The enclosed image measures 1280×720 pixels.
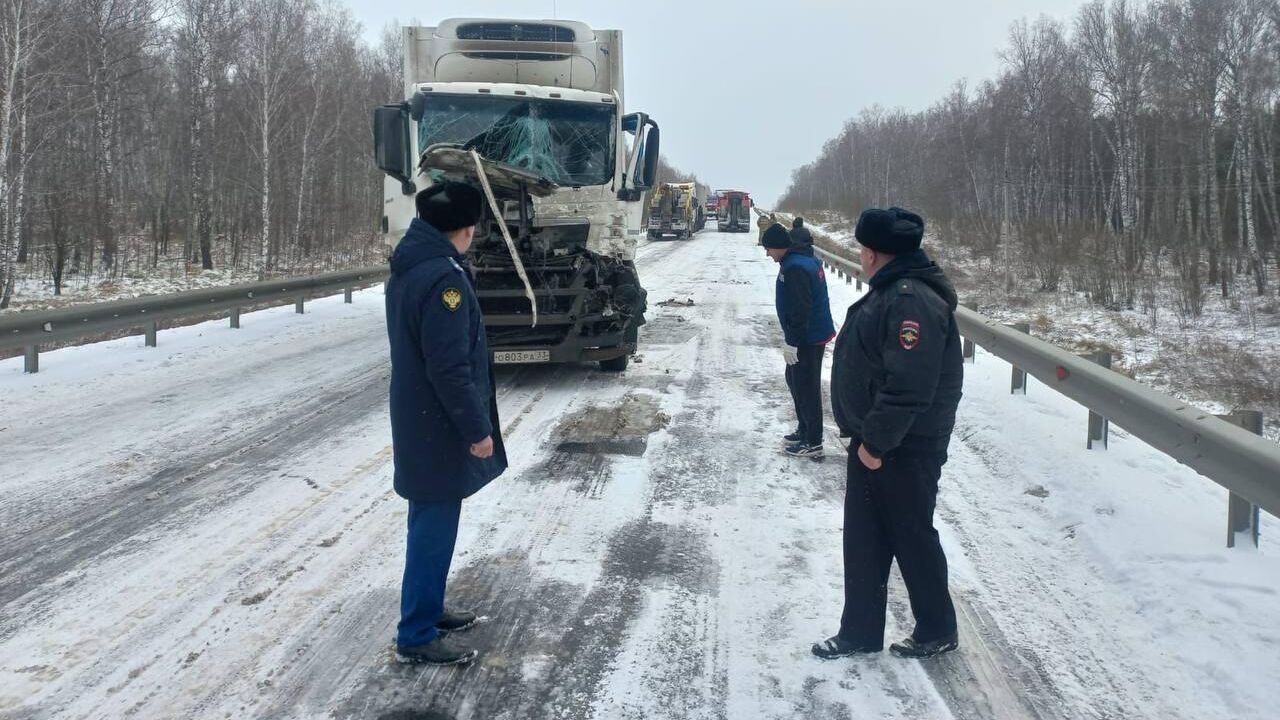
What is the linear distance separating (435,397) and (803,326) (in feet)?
13.0

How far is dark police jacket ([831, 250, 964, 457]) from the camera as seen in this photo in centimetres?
354

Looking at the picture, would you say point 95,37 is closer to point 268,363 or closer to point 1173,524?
point 268,363

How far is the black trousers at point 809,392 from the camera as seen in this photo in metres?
6.89

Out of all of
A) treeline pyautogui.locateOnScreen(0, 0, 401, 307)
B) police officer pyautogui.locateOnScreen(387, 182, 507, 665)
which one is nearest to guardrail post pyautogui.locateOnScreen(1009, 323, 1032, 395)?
police officer pyautogui.locateOnScreen(387, 182, 507, 665)

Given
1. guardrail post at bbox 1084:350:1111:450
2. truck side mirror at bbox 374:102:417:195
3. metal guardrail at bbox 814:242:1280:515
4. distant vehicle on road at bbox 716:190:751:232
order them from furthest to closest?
distant vehicle on road at bbox 716:190:751:232
truck side mirror at bbox 374:102:417:195
guardrail post at bbox 1084:350:1111:450
metal guardrail at bbox 814:242:1280:515

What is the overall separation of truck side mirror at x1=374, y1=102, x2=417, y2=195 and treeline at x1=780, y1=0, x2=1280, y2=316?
18.2 metres

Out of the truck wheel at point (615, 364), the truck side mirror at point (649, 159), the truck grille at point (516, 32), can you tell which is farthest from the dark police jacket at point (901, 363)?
the truck grille at point (516, 32)

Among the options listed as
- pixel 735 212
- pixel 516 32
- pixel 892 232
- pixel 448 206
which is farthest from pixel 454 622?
pixel 735 212

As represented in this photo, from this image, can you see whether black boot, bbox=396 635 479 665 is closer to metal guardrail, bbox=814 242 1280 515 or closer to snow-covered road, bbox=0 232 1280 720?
snow-covered road, bbox=0 232 1280 720

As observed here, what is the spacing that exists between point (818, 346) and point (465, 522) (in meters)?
3.13

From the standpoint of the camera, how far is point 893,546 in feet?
12.5

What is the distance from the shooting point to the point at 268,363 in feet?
34.0

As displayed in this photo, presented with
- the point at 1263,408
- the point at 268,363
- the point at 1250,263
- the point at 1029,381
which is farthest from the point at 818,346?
the point at 1250,263

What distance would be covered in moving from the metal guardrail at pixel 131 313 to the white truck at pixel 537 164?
10.1ft
